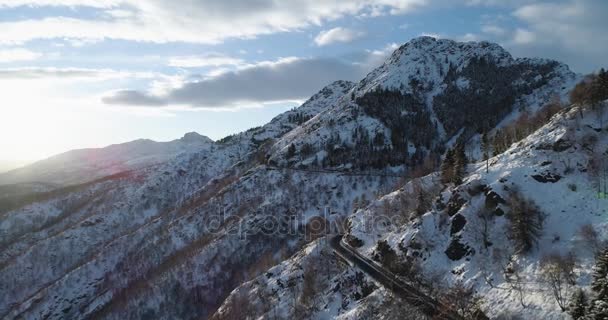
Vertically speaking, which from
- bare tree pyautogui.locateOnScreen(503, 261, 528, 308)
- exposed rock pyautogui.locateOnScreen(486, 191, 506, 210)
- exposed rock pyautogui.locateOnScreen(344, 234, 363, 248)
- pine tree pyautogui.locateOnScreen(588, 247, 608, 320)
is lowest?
exposed rock pyautogui.locateOnScreen(344, 234, 363, 248)

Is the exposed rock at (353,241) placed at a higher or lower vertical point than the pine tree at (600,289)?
lower

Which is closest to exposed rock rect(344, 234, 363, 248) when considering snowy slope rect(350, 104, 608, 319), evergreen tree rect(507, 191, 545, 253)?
snowy slope rect(350, 104, 608, 319)

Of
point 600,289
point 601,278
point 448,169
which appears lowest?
point 600,289

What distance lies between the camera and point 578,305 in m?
41.3

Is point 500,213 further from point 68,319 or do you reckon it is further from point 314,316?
point 68,319

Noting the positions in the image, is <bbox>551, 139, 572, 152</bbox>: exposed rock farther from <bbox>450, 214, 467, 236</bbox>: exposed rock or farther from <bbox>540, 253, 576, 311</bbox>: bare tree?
<bbox>540, 253, 576, 311</bbox>: bare tree

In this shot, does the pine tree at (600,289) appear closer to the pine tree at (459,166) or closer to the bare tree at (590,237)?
the bare tree at (590,237)

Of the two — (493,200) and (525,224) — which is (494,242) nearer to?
(525,224)

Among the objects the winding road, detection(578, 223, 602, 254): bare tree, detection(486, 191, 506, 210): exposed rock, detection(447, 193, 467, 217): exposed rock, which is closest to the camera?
detection(578, 223, 602, 254): bare tree


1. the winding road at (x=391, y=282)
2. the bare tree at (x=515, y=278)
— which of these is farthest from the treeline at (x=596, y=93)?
the winding road at (x=391, y=282)

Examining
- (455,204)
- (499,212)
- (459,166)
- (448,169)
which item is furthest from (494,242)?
(448,169)

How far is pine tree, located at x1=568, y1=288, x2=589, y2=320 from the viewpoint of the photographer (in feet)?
135

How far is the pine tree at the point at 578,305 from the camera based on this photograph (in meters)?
41.0

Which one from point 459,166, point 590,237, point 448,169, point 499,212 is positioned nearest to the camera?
point 590,237
